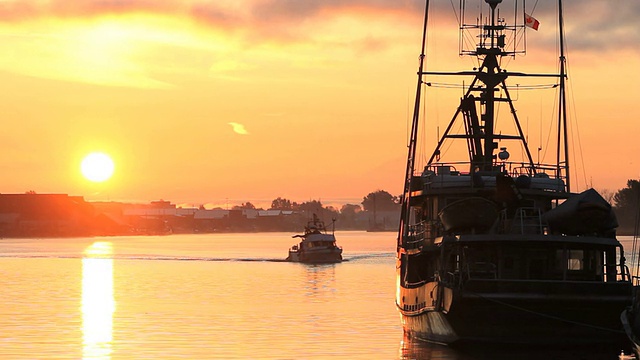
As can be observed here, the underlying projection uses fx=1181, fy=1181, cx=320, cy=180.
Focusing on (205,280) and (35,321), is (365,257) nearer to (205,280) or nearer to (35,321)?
(205,280)

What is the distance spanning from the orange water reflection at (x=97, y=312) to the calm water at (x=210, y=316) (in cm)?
8

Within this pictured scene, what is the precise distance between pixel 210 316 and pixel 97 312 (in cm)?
901

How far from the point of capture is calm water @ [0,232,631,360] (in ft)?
175

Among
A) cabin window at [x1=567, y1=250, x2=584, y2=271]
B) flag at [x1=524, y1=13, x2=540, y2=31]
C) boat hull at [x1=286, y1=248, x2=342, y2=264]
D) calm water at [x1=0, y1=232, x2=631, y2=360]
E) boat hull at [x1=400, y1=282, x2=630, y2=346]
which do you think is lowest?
calm water at [x1=0, y1=232, x2=631, y2=360]

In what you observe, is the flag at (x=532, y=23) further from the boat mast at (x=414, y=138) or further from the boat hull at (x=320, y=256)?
the boat hull at (x=320, y=256)

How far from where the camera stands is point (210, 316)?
73.2m

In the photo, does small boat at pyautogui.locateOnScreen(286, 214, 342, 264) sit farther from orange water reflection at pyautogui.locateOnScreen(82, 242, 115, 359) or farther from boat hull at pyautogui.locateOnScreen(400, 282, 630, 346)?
boat hull at pyautogui.locateOnScreen(400, 282, 630, 346)

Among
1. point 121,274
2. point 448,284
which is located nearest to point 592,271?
point 448,284

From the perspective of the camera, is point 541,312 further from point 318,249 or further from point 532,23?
point 318,249

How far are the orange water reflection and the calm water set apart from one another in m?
0.08

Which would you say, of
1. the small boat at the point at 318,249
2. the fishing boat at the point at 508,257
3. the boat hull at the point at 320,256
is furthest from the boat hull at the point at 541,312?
the boat hull at the point at 320,256

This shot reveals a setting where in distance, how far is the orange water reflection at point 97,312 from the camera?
5488 centimetres

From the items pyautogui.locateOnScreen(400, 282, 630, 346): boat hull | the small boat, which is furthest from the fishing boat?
the small boat

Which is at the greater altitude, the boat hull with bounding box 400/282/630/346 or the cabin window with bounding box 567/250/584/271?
the cabin window with bounding box 567/250/584/271
